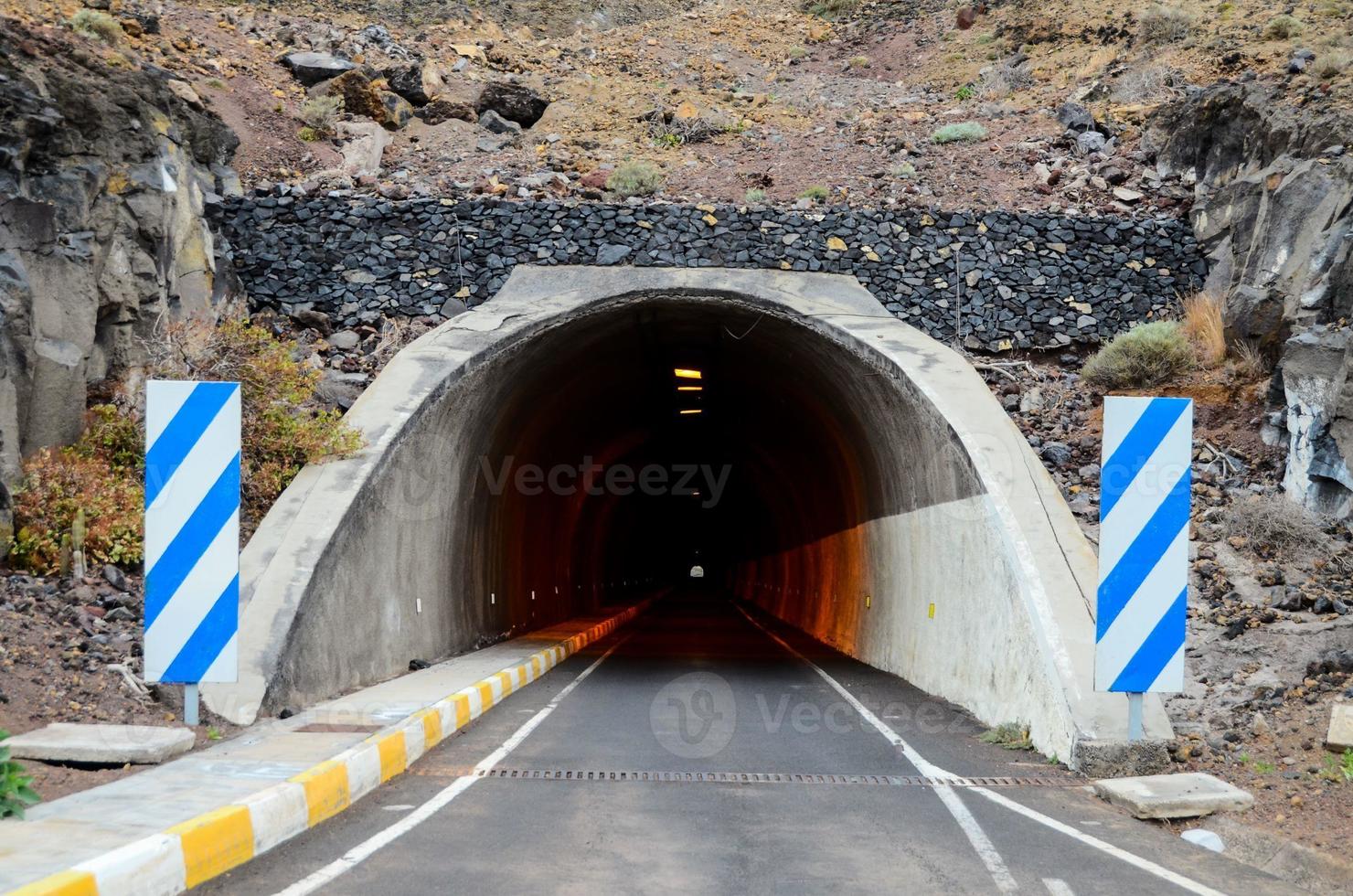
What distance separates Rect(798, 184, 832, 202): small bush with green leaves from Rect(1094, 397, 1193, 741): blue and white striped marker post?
11.8m

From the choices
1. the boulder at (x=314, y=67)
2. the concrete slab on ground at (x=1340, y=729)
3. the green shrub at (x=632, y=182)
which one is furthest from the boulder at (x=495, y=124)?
the concrete slab on ground at (x=1340, y=729)

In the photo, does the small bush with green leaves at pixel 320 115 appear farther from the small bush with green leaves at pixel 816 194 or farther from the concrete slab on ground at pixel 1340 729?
the concrete slab on ground at pixel 1340 729

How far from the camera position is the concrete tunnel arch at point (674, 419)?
10289mm

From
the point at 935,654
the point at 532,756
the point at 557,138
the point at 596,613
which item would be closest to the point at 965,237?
the point at 935,654

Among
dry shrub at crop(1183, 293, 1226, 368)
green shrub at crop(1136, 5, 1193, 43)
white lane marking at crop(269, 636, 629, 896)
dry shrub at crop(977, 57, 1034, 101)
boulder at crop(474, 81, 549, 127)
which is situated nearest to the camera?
white lane marking at crop(269, 636, 629, 896)

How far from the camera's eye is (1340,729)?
7.71 m

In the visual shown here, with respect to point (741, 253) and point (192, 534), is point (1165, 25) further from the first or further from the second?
point (192, 534)

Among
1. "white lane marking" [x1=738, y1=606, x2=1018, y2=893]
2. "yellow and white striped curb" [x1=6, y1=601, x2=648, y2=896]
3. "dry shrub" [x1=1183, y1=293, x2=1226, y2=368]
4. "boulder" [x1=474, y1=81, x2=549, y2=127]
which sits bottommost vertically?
"white lane marking" [x1=738, y1=606, x2=1018, y2=893]

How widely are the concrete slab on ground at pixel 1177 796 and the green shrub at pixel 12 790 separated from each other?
20.2ft

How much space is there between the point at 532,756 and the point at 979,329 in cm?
1079

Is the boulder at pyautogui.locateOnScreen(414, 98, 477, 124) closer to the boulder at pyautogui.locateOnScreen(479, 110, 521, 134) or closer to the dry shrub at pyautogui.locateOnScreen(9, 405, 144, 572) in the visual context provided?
the boulder at pyautogui.locateOnScreen(479, 110, 521, 134)

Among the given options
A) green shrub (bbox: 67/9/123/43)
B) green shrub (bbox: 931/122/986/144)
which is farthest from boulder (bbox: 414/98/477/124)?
green shrub (bbox: 931/122/986/144)

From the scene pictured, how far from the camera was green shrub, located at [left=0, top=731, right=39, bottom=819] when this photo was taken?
546 cm

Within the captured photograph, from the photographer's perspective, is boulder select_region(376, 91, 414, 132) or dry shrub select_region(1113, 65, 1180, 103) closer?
boulder select_region(376, 91, 414, 132)
